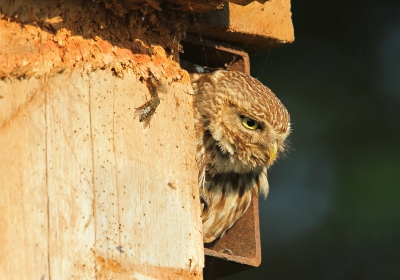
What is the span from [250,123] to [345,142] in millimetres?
3141

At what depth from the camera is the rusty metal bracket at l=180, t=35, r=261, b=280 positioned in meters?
3.86

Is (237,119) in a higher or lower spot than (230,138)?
higher

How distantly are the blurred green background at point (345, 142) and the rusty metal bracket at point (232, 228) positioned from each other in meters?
2.49

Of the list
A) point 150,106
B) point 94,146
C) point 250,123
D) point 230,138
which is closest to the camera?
point 94,146

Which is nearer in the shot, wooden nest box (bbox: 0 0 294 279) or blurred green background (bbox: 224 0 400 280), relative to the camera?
wooden nest box (bbox: 0 0 294 279)

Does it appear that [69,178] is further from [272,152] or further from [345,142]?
[345,142]

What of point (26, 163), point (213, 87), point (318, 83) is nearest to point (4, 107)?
point (26, 163)

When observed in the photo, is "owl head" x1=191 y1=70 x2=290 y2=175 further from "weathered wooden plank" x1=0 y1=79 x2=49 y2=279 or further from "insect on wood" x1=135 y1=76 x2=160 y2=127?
"weathered wooden plank" x1=0 y1=79 x2=49 y2=279

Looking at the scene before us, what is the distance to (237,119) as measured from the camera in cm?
425

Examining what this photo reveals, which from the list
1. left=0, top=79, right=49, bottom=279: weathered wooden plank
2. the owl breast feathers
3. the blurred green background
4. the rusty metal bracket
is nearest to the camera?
left=0, top=79, right=49, bottom=279: weathered wooden plank

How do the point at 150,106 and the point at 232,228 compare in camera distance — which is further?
the point at 232,228

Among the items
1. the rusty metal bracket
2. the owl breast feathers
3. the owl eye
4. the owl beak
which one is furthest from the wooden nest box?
the owl beak

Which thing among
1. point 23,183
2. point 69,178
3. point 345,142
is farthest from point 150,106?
point 345,142

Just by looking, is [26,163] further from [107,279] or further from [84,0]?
[84,0]
